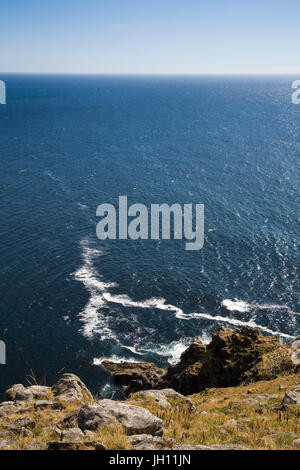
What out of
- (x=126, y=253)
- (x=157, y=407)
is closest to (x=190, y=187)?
(x=126, y=253)

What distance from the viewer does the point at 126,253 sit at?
89.7 m

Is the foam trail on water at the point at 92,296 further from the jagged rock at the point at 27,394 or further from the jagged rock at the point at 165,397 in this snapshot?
the jagged rock at the point at 165,397

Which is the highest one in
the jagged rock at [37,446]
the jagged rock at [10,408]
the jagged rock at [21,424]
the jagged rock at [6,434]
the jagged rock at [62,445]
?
the jagged rock at [62,445]

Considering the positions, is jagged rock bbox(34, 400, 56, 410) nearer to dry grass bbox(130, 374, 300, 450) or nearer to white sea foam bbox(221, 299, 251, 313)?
dry grass bbox(130, 374, 300, 450)

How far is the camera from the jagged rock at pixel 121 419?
70.5 feet

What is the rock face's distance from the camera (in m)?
45.0

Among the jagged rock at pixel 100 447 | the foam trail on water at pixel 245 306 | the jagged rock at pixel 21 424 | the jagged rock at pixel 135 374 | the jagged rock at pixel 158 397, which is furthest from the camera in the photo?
the foam trail on water at pixel 245 306

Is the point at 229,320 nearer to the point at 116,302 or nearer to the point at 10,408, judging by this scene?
the point at 116,302

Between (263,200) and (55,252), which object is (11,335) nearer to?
(55,252)

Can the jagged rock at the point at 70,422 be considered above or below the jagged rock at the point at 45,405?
above

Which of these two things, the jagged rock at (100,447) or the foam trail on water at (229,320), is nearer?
the jagged rock at (100,447)

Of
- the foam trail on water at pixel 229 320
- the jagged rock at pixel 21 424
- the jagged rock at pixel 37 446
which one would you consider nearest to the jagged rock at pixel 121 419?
the jagged rock at pixel 37 446

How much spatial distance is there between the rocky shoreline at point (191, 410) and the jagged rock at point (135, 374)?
3.40 m

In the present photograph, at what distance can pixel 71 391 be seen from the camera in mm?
32938
